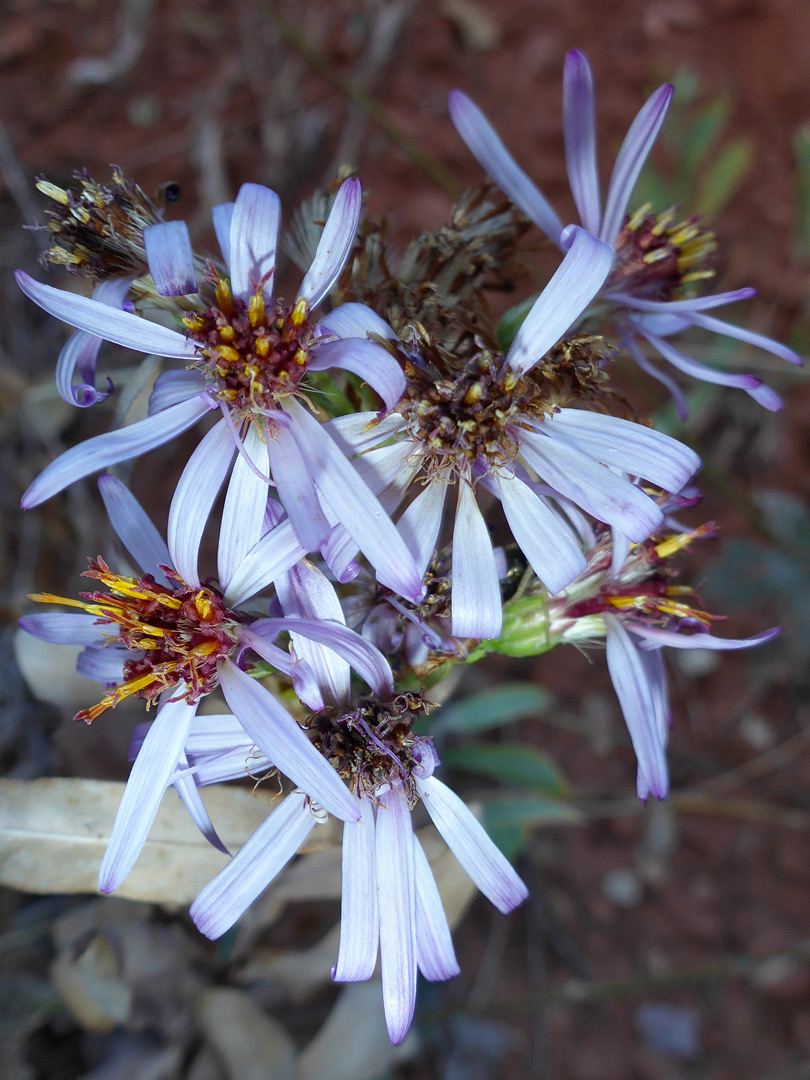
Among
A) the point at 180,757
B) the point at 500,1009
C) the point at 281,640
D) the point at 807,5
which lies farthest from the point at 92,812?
the point at 807,5

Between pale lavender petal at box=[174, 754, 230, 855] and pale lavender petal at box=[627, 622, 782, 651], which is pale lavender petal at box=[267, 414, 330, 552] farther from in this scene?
pale lavender petal at box=[627, 622, 782, 651]

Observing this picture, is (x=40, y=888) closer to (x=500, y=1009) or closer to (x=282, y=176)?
(x=500, y=1009)

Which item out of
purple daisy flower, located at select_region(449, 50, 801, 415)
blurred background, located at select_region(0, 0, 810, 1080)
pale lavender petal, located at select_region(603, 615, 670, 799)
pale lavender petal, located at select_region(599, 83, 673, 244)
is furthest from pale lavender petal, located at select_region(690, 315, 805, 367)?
blurred background, located at select_region(0, 0, 810, 1080)

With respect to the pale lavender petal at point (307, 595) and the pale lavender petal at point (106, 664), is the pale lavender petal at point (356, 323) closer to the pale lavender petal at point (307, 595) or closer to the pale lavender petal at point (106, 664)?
the pale lavender petal at point (307, 595)

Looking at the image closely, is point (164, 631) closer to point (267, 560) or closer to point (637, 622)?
point (267, 560)

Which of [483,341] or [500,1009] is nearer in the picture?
[483,341]

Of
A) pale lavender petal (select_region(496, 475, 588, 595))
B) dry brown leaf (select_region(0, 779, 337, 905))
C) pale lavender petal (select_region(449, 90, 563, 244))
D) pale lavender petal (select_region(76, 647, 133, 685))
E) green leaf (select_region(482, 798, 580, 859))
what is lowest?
green leaf (select_region(482, 798, 580, 859))

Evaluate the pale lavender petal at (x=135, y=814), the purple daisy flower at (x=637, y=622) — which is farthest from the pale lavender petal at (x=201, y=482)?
the purple daisy flower at (x=637, y=622)

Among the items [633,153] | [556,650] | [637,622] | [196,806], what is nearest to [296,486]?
[196,806]
